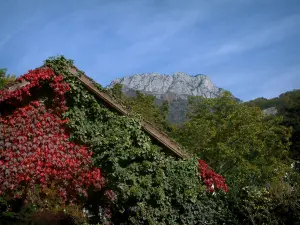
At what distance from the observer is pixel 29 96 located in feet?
33.3

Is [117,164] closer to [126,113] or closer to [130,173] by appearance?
[130,173]

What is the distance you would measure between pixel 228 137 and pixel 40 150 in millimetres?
15354

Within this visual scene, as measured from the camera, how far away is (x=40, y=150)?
9.39 metres

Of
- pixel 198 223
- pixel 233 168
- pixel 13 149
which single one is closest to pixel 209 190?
pixel 198 223

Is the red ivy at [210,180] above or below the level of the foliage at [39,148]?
below

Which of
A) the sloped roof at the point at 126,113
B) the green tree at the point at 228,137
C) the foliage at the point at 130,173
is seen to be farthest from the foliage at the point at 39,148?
the green tree at the point at 228,137

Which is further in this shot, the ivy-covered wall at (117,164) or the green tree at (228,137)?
the green tree at (228,137)

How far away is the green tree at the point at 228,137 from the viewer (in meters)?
21.1

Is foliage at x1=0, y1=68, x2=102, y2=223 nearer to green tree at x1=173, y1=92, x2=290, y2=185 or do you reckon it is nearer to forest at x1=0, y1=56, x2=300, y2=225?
forest at x1=0, y1=56, x2=300, y2=225

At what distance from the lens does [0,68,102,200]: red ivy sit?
8961 millimetres

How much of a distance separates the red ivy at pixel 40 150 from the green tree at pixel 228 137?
1246 cm

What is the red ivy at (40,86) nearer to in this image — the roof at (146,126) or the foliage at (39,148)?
the foliage at (39,148)

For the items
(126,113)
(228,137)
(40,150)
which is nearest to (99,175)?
(40,150)

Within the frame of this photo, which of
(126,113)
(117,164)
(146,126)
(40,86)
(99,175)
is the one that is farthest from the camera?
(146,126)
